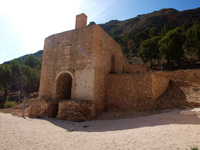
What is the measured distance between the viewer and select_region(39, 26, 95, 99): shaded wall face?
909 centimetres

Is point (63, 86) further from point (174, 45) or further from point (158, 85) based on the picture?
point (174, 45)

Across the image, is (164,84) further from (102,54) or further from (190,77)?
(102,54)

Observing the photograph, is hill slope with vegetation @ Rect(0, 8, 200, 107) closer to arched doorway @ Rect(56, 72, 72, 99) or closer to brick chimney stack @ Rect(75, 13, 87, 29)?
brick chimney stack @ Rect(75, 13, 87, 29)

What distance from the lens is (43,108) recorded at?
9.00m

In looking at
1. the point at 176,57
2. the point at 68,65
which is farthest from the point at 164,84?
the point at 176,57

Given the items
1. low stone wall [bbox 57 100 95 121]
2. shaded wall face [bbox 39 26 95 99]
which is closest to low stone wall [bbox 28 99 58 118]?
shaded wall face [bbox 39 26 95 99]

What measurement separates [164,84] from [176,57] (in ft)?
49.7

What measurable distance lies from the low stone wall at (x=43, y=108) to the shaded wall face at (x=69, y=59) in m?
1.10

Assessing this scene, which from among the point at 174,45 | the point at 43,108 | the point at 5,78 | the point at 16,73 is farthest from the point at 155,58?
the point at 5,78

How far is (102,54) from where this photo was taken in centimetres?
976

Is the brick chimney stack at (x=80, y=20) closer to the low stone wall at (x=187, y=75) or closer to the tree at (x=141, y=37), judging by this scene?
the low stone wall at (x=187, y=75)

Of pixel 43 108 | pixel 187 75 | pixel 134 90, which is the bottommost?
pixel 43 108

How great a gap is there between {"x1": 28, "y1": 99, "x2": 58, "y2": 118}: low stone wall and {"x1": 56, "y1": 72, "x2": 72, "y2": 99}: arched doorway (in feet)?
4.29

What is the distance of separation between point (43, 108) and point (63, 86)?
2.44m
